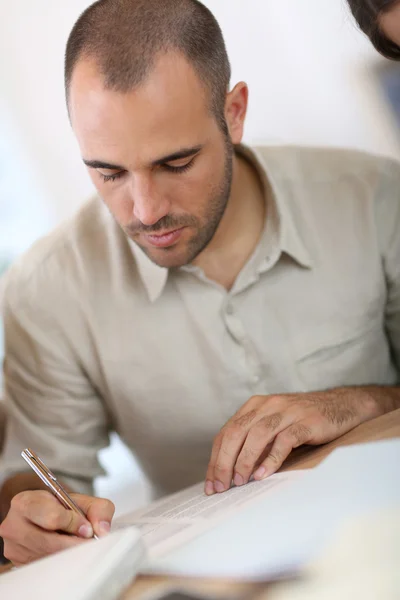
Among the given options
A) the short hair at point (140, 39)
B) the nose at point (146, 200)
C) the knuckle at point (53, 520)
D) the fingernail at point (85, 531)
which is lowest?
the fingernail at point (85, 531)

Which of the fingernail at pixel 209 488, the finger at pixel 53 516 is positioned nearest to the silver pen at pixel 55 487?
the finger at pixel 53 516

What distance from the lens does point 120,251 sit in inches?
46.5

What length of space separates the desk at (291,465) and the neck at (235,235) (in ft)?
1.17

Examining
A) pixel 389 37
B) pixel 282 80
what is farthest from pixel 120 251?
A: pixel 389 37

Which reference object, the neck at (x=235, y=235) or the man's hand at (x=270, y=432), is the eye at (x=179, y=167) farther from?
the man's hand at (x=270, y=432)

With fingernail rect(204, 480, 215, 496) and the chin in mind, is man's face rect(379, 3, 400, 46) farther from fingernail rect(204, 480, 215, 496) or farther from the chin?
fingernail rect(204, 480, 215, 496)

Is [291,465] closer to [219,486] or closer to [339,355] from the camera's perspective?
[219,486]

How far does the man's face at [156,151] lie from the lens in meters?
0.89

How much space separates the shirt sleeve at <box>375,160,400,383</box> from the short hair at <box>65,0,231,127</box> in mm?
375

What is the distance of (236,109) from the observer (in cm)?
107

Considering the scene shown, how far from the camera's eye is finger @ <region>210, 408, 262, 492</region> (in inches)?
33.6

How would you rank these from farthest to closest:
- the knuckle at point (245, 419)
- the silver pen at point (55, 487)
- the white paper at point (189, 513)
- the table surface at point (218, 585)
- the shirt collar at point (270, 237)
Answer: the shirt collar at point (270, 237)
the knuckle at point (245, 419)
the silver pen at point (55, 487)
the white paper at point (189, 513)
the table surface at point (218, 585)

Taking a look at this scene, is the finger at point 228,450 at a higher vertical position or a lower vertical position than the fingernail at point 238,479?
higher

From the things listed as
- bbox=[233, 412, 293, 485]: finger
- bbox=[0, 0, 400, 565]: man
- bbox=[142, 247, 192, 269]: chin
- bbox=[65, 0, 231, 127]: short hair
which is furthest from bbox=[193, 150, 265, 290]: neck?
bbox=[233, 412, 293, 485]: finger
